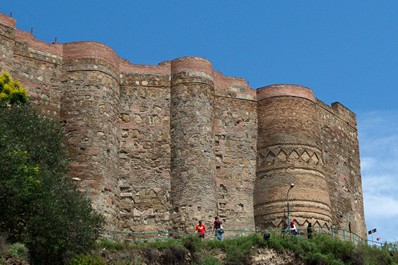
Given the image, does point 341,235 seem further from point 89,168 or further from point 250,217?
point 89,168

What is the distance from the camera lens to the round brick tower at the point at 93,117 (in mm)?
39312

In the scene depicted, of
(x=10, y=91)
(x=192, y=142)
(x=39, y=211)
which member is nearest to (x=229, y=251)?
(x=192, y=142)

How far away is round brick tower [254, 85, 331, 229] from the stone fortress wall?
0.18 ft

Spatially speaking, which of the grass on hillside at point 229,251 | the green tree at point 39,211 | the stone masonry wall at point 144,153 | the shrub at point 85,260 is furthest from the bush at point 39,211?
the stone masonry wall at point 144,153

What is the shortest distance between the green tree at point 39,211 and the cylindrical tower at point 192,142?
8.82 metres

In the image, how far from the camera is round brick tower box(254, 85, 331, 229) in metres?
42.5

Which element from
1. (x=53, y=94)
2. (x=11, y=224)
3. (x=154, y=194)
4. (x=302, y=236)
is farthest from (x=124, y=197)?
(x=11, y=224)

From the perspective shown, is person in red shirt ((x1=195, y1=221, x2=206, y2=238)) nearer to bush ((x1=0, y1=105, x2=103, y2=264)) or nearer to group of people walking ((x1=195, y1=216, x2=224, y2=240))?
group of people walking ((x1=195, y1=216, x2=224, y2=240))

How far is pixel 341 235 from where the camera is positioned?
46031mm

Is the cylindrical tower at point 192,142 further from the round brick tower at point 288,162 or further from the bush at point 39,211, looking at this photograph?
the bush at point 39,211

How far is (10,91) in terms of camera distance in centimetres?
3738

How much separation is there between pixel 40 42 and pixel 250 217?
12.6m

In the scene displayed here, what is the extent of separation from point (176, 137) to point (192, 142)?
85cm

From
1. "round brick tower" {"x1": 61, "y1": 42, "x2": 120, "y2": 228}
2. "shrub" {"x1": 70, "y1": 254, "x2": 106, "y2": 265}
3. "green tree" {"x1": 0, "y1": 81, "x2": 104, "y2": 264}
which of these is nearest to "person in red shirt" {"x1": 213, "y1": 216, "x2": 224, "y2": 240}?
"round brick tower" {"x1": 61, "y1": 42, "x2": 120, "y2": 228}
